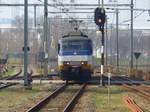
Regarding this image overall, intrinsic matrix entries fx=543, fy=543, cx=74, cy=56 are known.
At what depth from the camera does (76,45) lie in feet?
129

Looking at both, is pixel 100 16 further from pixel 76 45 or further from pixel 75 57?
pixel 76 45

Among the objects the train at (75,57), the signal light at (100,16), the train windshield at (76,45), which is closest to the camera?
the signal light at (100,16)

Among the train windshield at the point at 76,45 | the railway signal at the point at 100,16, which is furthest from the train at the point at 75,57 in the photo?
the railway signal at the point at 100,16

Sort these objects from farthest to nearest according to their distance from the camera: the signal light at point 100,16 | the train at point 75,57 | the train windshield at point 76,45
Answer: the train windshield at point 76,45 < the train at point 75,57 < the signal light at point 100,16

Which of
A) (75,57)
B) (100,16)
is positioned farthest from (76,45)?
(100,16)

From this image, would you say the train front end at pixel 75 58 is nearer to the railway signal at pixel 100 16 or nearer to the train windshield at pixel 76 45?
the train windshield at pixel 76 45

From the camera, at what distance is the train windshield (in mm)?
39344

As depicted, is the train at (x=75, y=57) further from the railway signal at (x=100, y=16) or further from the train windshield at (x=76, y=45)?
the railway signal at (x=100, y=16)

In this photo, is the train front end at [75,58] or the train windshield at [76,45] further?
the train windshield at [76,45]

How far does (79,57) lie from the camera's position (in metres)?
38.6

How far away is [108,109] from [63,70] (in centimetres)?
1804

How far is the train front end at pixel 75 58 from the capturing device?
127 ft

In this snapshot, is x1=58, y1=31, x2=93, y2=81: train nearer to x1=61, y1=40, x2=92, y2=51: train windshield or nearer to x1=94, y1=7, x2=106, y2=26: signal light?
x1=61, y1=40, x2=92, y2=51: train windshield

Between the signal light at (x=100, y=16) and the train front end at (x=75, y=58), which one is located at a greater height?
the signal light at (x=100, y=16)
